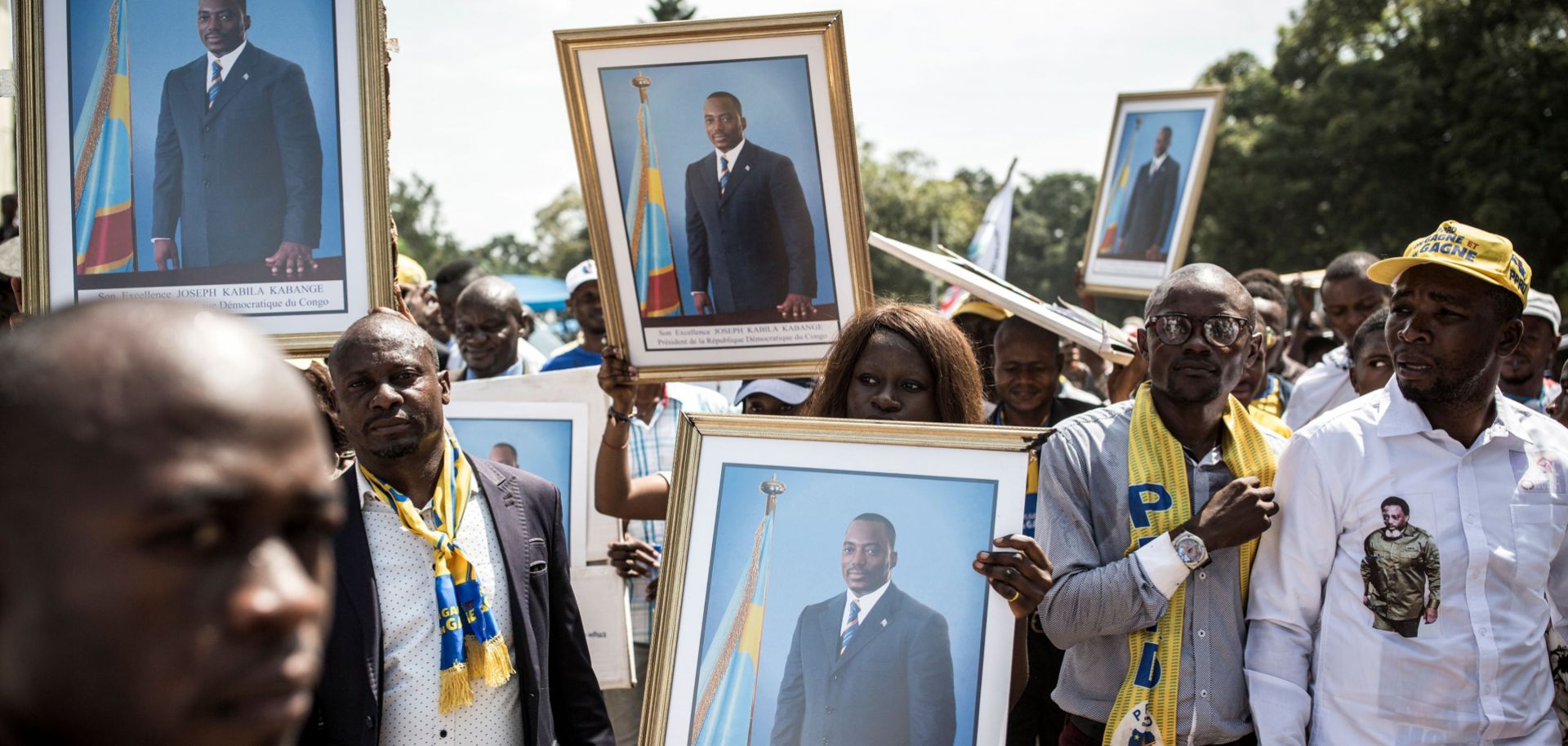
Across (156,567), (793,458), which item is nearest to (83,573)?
(156,567)

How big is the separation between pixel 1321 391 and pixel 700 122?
3538mm

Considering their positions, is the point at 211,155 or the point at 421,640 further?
the point at 211,155

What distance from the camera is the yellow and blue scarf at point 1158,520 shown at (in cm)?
315

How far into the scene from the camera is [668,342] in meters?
3.88

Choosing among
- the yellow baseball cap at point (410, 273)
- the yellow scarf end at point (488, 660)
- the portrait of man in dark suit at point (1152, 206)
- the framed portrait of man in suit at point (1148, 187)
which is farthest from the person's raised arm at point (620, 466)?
the yellow baseball cap at point (410, 273)

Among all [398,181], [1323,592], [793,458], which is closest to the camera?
[793,458]

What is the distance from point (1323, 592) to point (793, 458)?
150 cm

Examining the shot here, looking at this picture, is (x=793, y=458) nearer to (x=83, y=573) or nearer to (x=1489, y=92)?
A: (x=83, y=573)

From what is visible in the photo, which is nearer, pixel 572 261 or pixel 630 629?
pixel 630 629

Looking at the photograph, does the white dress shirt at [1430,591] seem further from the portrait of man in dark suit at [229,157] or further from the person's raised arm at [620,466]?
the portrait of man in dark suit at [229,157]

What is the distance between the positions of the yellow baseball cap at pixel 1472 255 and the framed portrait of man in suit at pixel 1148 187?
12.0 feet

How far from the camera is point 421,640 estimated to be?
2.96 m

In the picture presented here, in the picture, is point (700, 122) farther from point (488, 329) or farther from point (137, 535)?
point (137, 535)

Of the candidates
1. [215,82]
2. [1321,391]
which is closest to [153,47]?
[215,82]
